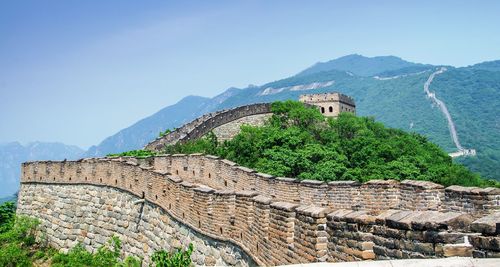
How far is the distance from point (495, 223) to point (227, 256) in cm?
647

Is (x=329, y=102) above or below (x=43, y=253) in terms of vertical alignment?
above

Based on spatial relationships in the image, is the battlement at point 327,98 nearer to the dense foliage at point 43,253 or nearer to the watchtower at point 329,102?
the watchtower at point 329,102

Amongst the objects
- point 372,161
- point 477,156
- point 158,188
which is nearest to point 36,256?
point 158,188

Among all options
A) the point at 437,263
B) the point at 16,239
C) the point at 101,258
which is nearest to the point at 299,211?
the point at 437,263

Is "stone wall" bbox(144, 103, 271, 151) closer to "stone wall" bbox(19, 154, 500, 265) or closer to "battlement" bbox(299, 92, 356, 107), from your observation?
"stone wall" bbox(19, 154, 500, 265)

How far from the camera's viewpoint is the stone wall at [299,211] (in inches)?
162

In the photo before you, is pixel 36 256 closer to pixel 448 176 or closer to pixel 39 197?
pixel 39 197

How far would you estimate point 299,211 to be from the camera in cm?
623

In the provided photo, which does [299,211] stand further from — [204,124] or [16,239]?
[204,124]

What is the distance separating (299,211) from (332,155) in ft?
78.3

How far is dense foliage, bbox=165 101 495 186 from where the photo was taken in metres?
28.4

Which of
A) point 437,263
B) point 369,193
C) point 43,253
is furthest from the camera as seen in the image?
point 43,253

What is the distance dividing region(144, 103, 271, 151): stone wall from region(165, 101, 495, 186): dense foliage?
0.67 meters

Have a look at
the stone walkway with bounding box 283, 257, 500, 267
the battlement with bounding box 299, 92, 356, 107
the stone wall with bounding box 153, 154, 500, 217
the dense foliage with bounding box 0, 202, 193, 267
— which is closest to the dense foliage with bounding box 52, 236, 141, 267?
the dense foliage with bounding box 0, 202, 193, 267
